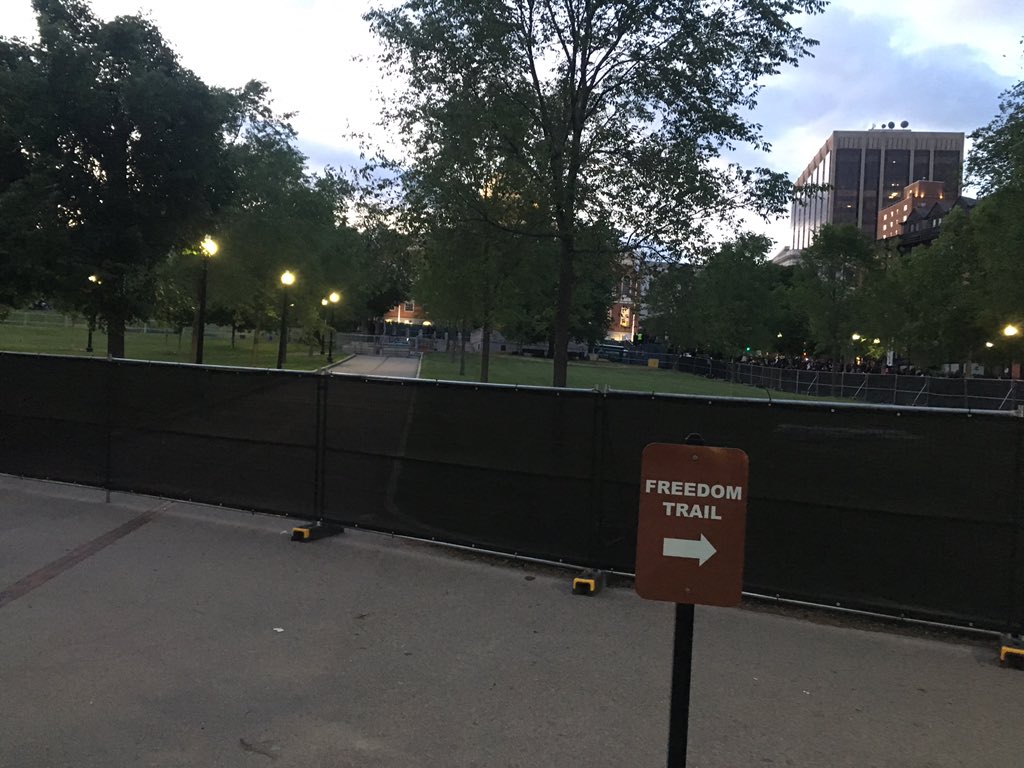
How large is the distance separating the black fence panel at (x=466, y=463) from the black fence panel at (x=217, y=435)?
15.6 inches

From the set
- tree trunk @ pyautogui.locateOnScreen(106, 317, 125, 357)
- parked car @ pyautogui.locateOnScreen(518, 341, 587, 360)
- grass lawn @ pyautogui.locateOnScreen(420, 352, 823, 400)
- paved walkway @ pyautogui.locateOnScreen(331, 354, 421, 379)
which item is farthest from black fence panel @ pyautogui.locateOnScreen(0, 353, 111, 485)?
parked car @ pyautogui.locateOnScreen(518, 341, 587, 360)

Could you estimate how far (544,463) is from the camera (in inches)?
252

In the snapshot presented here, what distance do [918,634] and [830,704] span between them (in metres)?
1.56

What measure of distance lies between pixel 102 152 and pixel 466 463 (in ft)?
53.9

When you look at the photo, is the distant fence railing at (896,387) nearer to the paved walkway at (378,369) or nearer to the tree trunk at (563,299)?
the tree trunk at (563,299)

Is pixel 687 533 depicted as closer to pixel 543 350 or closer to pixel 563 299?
pixel 563 299

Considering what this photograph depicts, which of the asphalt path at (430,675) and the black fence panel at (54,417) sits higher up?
the black fence panel at (54,417)

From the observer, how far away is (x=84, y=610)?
5441 millimetres

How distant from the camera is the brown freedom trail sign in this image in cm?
252

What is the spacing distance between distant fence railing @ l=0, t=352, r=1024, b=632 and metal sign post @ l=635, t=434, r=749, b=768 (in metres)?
3.27

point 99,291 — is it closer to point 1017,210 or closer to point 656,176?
point 656,176

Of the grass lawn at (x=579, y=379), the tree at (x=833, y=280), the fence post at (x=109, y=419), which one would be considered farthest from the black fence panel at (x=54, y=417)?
the tree at (x=833, y=280)

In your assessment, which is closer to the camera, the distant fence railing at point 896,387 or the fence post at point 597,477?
the fence post at point 597,477

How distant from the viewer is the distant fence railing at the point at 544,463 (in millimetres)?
5148
